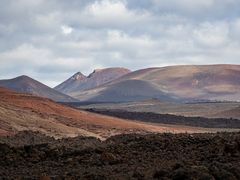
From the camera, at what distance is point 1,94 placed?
4406cm

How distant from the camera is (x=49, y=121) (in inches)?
1391

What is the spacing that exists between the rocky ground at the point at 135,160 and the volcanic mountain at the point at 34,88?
12787 cm

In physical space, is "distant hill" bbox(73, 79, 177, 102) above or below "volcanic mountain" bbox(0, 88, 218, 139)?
above

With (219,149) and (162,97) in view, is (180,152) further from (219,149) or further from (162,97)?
(162,97)

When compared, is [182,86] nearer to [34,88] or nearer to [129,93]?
[129,93]

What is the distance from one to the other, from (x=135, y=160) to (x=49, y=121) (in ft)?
71.1

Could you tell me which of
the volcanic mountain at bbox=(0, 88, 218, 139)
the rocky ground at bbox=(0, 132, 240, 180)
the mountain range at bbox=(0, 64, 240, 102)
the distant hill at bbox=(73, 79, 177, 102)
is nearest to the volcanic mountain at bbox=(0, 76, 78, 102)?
the mountain range at bbox=(0, 64, 240, 102)

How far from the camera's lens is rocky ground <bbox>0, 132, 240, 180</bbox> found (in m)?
11.0

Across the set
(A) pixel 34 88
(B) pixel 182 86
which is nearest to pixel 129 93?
(B) pixel 182 86

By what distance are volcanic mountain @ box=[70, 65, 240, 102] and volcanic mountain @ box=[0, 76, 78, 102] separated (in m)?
17.6

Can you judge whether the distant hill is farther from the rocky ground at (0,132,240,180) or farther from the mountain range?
the rocky ground at (0,132,240,180)

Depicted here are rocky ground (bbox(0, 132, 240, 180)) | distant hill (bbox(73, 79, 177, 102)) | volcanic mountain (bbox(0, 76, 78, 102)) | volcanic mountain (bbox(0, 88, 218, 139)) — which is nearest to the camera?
rocky ground (bbox(0, 132, 240, 180))

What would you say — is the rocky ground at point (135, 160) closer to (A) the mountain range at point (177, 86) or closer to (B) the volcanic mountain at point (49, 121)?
(B) the volcanic mountain at point (49, 121)

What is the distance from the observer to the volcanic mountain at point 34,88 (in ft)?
483
